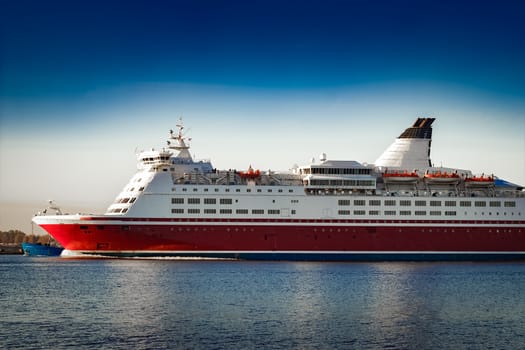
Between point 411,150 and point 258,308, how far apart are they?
120 feet

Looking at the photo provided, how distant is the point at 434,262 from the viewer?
2490 inches

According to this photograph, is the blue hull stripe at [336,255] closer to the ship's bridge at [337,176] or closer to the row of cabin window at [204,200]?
the row of cabin window at [204,200]

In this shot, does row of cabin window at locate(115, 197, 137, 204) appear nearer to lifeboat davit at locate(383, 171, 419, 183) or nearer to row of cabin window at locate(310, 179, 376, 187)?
row of cabin window at locate(310, 179, 376, 187)

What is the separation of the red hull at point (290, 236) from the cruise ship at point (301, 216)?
73 millimetres

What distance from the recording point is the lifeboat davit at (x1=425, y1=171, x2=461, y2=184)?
2596 inches

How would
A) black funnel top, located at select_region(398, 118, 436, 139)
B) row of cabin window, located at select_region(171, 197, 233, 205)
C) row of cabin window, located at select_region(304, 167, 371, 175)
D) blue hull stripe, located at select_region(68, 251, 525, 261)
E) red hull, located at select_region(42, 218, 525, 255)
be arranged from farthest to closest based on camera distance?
black funnel top, located at select_region(398, 118, 436, 139)
row of cabin window, located at select_region(304, 167, 371, 175)
row of cabin window, located at select_region(171, 197, 233, 205)
blue hull stripe, located at select_region(68, 251, 525, 261)
red hull, located at select_region(42, 218, 525, 255)

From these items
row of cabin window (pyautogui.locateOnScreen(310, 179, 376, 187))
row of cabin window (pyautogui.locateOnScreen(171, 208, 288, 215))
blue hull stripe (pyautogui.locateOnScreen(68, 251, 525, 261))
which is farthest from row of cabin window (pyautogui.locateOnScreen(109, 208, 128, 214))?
row of cabin window (pyautogui.locateOnScreen(310, 179, 376, 187))

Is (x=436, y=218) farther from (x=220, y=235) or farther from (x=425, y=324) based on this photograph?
(x=425, y=324)

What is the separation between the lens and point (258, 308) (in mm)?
35344

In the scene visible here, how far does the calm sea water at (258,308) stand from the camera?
28.5 metres

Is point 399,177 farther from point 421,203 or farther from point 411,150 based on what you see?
point 411,150

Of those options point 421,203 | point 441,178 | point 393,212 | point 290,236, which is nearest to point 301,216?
point 290,236

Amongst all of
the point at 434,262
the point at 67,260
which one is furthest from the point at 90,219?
the point at 434,262

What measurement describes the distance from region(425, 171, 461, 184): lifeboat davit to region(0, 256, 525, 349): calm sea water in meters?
12.8
